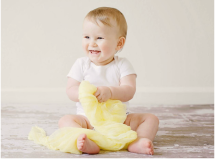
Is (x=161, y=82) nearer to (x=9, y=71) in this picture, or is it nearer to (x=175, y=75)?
(x=175, y=75)

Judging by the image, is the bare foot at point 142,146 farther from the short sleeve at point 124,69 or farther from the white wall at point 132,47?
the white wall at point 132,47

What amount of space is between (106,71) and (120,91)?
5.9 inches

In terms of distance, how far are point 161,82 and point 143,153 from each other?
124cm

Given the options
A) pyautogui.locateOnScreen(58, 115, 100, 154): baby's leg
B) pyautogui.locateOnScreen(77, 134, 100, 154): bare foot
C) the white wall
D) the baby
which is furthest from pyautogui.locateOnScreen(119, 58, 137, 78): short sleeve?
the white wall

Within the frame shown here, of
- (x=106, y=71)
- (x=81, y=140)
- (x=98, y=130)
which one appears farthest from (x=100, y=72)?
(x=81, y=140)

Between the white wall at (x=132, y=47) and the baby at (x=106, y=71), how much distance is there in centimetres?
88

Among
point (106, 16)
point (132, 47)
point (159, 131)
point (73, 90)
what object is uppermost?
point (106, 16)

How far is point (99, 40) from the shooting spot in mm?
1146

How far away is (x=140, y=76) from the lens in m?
2.14

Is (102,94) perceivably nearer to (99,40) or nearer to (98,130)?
(98,130)

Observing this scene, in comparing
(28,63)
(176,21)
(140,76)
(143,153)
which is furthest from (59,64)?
(143,153)

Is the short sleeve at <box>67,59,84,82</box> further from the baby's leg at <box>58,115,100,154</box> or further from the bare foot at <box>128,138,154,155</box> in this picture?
the bare foot at <box>128,138,154,155</box>

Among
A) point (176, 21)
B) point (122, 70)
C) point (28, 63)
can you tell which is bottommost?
point (28, 63)

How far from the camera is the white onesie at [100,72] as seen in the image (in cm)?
121
